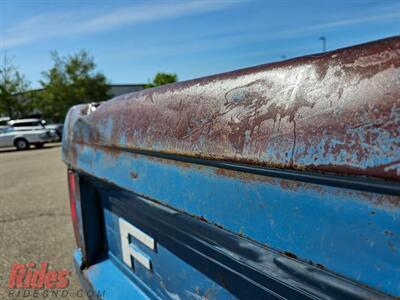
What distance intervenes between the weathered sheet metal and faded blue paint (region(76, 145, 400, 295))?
0.18 ft

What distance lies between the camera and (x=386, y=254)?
618mm

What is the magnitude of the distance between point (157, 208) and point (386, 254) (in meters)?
0.83

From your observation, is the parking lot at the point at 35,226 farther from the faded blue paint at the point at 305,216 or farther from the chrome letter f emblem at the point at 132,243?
the faded blue paint at the point at 305,216

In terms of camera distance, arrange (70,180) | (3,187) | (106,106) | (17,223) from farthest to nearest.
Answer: (3,187)
(17,223)
(70,180)
(106,106)

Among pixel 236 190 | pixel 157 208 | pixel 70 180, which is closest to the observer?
pixel 236 190

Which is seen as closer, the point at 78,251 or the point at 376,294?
the point at 376,294

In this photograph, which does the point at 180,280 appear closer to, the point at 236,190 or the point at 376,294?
the point at 236,190

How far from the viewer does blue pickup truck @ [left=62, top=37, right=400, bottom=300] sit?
A: 2.10 ft

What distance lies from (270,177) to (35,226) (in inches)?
182

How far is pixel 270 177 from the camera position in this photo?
82cm

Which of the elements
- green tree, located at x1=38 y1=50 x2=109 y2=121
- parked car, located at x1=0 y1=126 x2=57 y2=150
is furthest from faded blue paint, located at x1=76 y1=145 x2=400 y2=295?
green tree, located at x1=38 y1=50 x2=109 y2=121

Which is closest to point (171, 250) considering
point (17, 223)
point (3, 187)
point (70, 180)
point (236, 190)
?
point (236, 190)

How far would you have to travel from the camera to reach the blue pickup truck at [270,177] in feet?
2.10

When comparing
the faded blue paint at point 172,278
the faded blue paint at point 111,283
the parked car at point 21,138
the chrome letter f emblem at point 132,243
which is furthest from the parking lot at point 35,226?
the parked car at point 21,138
